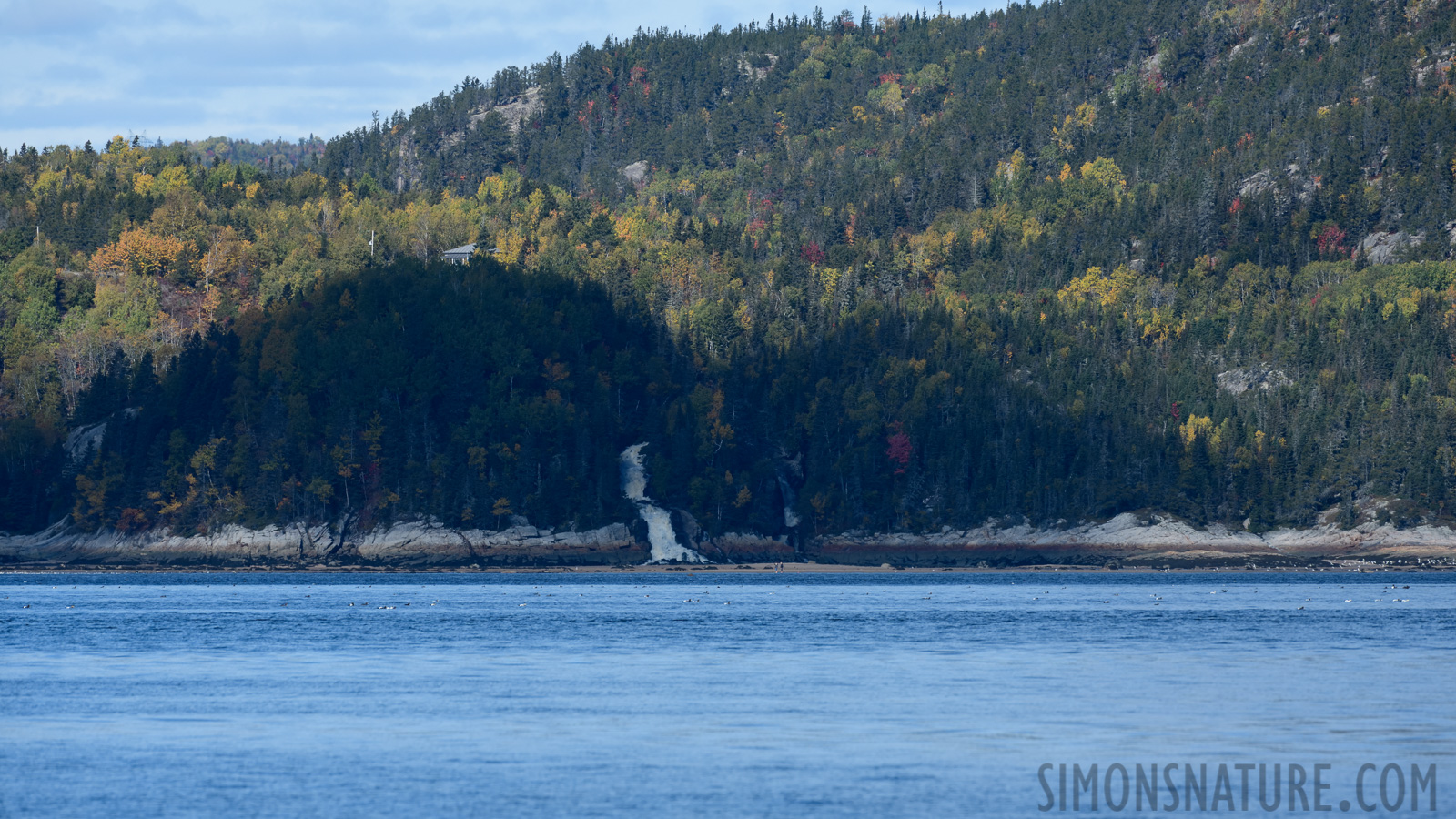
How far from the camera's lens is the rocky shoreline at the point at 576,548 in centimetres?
18512

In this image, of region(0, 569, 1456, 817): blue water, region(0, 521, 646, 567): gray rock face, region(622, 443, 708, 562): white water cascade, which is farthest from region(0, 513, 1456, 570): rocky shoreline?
region(0, 569, 1456, 817): blue water

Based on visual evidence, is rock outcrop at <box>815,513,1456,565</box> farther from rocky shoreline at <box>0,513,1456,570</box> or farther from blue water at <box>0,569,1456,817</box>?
blue water at <box>0,569,1456,817</box>

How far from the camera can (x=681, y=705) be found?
52969 mm

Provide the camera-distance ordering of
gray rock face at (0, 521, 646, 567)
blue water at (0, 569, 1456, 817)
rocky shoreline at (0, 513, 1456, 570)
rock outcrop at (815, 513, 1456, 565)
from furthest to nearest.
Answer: gray rock face at (0, 521, 646, 567) → rock outcrop at (815, 513, 1456, 565) → rocky shoreline at (0, 513, 1456, 570) → blue water at (0, 569, 1456, 817)

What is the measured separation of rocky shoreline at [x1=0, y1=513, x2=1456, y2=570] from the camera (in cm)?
18512

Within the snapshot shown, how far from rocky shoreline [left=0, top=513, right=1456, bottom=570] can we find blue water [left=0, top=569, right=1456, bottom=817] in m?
79.8

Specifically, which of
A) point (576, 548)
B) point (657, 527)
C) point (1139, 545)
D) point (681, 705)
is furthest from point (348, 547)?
point (681, 705)

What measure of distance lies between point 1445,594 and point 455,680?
90.6 m

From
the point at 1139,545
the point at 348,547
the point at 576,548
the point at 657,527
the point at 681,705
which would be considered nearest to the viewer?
the point at 681,705

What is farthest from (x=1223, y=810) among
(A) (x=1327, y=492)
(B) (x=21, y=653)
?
(A) (x=1327, y=492)

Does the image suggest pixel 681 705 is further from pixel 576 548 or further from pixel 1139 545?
pixel 1139 545

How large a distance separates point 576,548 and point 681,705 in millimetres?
135494

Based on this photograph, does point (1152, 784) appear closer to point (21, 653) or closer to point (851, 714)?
point (851, 714)

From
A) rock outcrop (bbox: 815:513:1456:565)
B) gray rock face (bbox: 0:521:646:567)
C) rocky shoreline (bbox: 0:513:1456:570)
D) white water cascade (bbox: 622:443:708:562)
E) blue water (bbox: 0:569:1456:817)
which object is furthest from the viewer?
white water cascade (bbox: 622:443:708:562)
